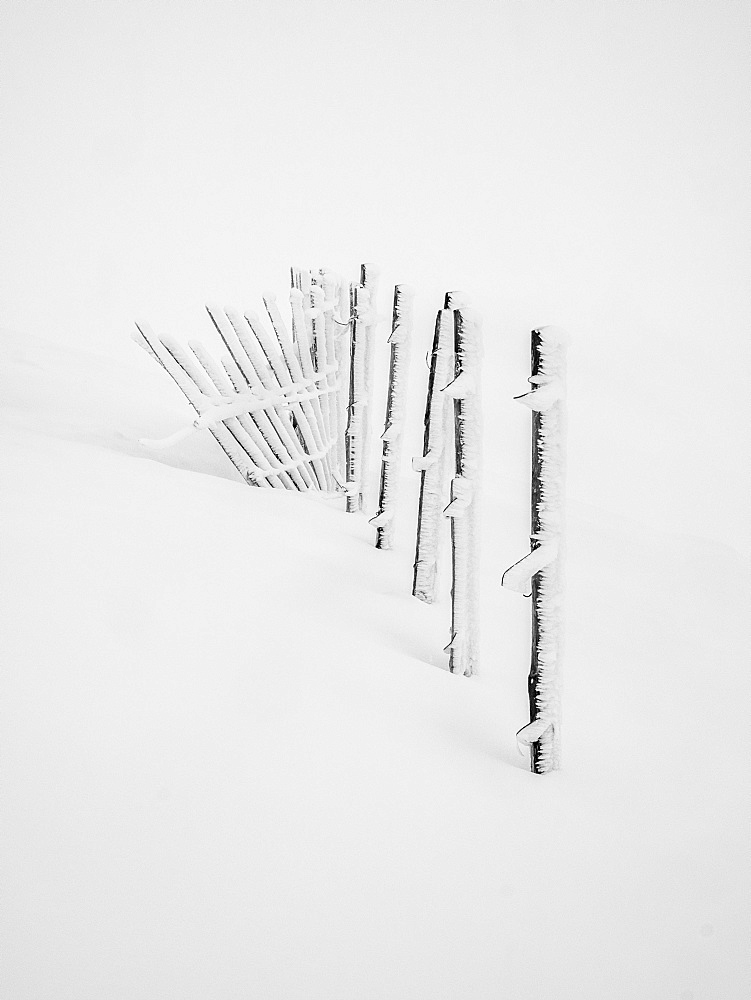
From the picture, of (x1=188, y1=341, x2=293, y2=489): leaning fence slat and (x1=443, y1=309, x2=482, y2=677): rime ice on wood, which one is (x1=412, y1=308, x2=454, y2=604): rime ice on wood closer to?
(x1=443, y1=309, x2=482, y2=677): rime ice on wood

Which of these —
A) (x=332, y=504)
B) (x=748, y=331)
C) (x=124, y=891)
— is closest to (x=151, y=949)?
(x=124, y=891)

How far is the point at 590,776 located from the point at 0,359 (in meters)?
5.19

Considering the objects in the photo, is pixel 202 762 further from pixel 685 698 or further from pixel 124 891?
pixel 685 698

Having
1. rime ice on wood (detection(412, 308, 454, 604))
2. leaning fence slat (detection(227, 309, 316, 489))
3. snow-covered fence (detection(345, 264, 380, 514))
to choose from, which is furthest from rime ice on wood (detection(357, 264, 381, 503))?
rime ice on wood (detection(412, 308, 454, 604))

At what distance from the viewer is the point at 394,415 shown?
3117mm

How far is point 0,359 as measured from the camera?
521 centimetres

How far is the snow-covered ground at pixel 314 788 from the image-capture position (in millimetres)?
1076

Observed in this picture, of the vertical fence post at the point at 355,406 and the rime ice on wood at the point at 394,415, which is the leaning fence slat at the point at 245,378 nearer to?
the vertical fence post at the point at 355,406

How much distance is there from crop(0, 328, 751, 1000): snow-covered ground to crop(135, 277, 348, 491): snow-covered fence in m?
0.78

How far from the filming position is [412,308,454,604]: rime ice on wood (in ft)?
8.70

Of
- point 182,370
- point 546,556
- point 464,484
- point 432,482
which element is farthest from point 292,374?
point 546,556

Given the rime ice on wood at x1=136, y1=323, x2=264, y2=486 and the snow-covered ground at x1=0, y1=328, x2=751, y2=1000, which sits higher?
the rime ice on wood at x1=136, y1=323, x2=264, y2=486

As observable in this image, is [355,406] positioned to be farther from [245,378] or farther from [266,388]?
[245,378]

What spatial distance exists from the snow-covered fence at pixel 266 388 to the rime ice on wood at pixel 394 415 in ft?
1.99
